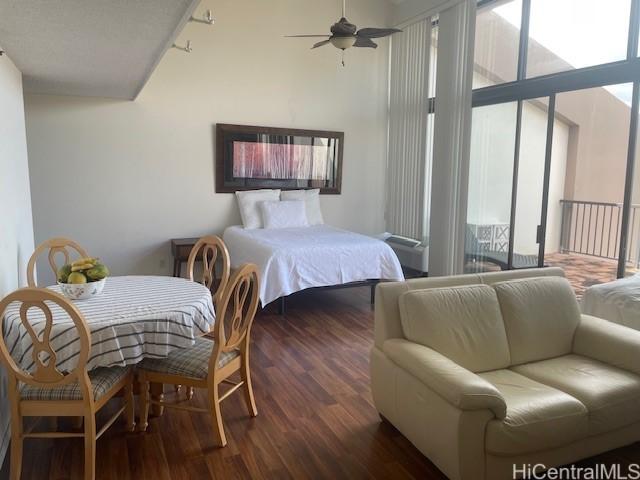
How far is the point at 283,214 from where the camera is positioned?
18.5ft

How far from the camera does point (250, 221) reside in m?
5.59

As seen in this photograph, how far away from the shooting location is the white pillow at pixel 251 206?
560 centimetres

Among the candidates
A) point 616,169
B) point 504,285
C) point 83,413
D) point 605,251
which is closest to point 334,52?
point 616,169

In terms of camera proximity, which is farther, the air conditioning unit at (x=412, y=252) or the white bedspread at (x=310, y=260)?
the air conditioning unit at (x=412, y=252)

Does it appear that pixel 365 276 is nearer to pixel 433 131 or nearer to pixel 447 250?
pixel 447 250

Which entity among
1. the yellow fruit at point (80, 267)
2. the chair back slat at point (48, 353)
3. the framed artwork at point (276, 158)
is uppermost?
the framed artwork at point (276, 158)

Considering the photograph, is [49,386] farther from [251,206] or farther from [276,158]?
[276,158]

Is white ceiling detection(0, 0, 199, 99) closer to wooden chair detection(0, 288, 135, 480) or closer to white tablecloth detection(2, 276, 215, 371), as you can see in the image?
wooden chair detection(0, 288, 135, 480)

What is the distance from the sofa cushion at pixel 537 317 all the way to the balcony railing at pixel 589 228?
7.12ft

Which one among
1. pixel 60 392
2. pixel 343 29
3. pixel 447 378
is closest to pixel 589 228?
pixel 343 29

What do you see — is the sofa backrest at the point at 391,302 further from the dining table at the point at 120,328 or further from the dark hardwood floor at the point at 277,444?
the dining table at the point at 120,328

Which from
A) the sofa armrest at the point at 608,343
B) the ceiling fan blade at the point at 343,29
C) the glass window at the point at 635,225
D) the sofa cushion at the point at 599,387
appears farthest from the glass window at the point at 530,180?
the sofa cushion at the point at 599,387

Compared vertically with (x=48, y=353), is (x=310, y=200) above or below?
above

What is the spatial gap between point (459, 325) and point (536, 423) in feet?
2.06
